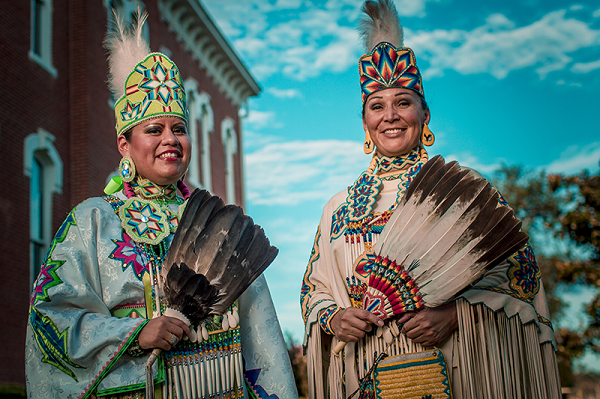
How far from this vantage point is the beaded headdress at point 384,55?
339 cm

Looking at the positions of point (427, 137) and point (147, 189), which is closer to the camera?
point (147, 189)

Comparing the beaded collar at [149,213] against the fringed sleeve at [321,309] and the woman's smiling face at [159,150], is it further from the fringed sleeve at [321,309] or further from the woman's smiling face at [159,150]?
the fringed sleeve at [321,309]

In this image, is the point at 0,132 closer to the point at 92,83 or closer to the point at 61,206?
the point at 61,206

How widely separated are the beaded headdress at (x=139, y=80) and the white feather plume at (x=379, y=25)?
1.20 meters

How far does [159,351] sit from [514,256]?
1.81 m

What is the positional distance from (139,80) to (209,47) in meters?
16.7

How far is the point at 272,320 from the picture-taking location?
3.19 m

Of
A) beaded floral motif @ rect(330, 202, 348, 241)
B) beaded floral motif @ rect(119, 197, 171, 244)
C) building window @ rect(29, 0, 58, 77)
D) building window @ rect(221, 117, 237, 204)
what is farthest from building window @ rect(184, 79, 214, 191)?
beaded floral motif @ rect(119, 197, 171, 244)

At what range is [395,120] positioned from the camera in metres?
3.34

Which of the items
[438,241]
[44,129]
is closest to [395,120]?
[438,241]

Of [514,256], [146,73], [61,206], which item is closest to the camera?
[514,256]

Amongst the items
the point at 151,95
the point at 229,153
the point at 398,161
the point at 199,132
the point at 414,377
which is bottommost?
the point at 414,377

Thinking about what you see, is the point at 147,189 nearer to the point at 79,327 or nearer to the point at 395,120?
the point at 79,327

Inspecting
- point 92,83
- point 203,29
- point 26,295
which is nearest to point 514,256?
point 26,295
